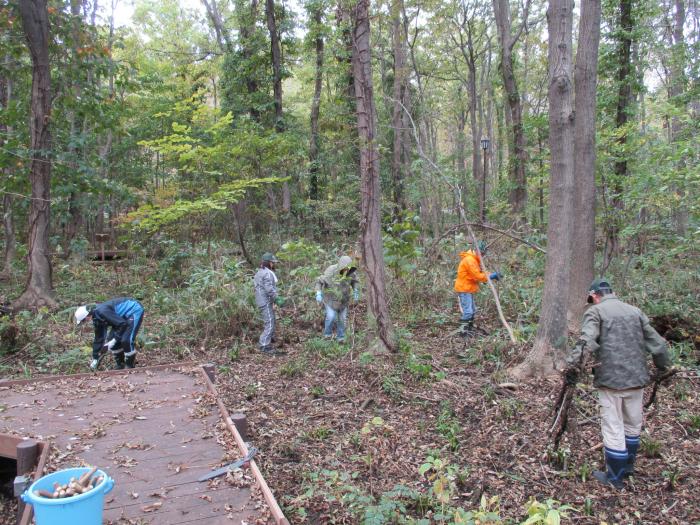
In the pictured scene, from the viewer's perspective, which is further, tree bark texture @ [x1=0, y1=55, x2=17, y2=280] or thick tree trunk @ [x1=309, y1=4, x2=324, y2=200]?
thick tree trunk @ [x1=309, y1=4, x2=324, y2=200]

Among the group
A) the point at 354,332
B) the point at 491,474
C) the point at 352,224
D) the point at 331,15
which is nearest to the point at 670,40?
the point at 331,15

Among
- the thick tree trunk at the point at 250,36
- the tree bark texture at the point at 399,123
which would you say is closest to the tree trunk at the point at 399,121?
the tree bark texture at the point at 399,123

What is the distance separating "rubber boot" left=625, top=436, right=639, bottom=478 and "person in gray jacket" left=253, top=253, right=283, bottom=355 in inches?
235

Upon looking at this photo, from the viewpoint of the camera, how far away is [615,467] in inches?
188

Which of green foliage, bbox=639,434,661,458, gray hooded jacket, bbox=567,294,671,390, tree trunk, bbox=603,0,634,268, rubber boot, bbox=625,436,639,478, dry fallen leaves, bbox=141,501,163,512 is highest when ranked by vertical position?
tree trunk, bbox=603,0,634,268

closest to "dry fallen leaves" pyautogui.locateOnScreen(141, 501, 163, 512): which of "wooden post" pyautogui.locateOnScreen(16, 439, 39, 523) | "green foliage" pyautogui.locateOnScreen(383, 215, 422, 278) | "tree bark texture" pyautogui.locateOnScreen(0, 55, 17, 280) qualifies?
"wooden post" pyautogui.locateOnScreen(16, 439, 39, 523)

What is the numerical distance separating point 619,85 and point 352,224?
8.79m

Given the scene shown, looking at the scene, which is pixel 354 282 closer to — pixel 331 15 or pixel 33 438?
pixel 33 438

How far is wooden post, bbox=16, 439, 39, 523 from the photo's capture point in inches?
174

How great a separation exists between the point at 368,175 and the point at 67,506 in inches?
237

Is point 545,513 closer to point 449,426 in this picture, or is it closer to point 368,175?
point 449,426

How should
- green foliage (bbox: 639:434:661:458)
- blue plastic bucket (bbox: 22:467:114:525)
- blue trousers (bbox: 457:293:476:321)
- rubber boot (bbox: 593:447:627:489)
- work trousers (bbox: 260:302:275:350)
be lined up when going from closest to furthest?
blue plastic bucket (bbox: 22:467:114:525), rubber boot (bbox: 593:447:627:489), green foliage (bbox: 639:434:661:458), blue trousers (bbox: 457:293:476:321), work trousers (bbox: 260:302:275:350)

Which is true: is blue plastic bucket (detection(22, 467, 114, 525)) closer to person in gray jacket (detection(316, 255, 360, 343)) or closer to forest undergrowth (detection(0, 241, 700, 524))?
forest undergrowth (detection(0, 241, 700, 524))

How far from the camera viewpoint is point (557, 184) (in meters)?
6.98
